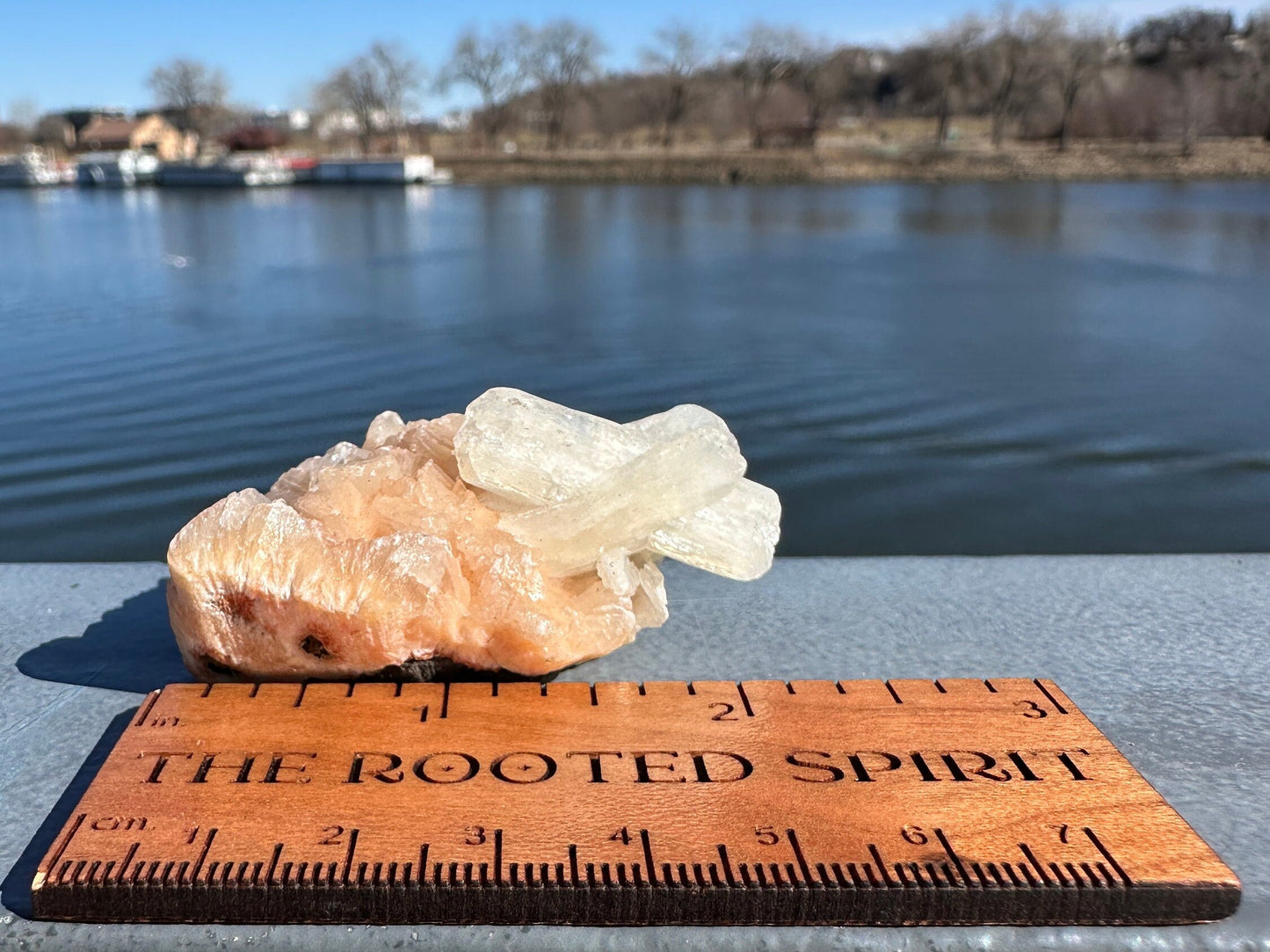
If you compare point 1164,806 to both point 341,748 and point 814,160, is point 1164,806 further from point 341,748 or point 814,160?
point 814,160

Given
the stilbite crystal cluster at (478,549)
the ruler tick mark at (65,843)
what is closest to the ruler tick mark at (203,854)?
the ruler tick mark at (65,843)

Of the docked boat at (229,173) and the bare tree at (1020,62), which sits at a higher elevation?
the bare tree at (1020,62)

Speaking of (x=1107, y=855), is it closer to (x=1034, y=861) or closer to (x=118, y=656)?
(x=1034, y=861)

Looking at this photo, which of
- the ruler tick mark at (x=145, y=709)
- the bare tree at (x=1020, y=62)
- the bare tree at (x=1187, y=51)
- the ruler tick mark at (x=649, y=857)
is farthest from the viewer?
the bare tree at (x=1020, y=62)

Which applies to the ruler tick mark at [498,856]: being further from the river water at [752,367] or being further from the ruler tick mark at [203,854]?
the river water at [752,367]

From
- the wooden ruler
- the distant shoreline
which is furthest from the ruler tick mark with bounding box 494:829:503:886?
the distant shoreline

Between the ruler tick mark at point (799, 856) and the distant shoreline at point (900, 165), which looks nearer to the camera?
the ruler tick mark at point (799, 856)

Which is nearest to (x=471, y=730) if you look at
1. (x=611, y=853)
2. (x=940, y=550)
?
(x=611, y=853)
